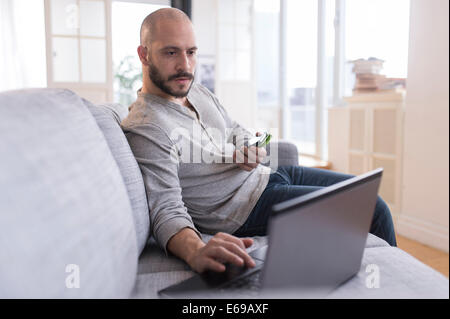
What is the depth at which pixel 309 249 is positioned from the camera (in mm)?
569

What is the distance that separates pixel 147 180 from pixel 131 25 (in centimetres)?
493

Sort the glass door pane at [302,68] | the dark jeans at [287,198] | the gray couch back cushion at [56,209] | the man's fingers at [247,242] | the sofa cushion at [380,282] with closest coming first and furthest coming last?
the gray couch back cushion at [56,209] < the sofa cushion at [380,282] < the man's fingers at [247,242] < the dark jeans at [287,198] < the glass door pane at [302,68]

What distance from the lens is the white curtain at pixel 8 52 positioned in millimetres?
4645

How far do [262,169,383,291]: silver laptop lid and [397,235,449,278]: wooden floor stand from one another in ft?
4.93

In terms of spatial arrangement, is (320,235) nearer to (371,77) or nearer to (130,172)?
(130,172)

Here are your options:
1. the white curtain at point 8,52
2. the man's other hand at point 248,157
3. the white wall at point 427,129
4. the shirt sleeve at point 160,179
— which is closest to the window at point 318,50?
the white wall at point 427,129

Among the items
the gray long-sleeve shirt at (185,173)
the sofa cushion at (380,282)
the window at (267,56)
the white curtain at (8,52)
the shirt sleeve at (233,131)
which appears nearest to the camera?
the sofa cushion at (380,282)

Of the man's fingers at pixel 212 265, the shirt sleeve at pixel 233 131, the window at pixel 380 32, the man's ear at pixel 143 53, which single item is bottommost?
the man's fingers at pixel 212 265

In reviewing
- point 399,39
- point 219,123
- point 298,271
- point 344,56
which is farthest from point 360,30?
point 298,271

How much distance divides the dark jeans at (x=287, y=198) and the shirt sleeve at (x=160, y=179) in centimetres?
26

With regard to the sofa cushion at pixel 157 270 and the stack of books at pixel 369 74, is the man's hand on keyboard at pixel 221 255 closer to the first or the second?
the sofa cushion at pixel 157 270

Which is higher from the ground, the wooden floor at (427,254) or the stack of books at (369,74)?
the stack of books at (369,74)

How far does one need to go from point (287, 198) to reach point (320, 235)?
66 cm
